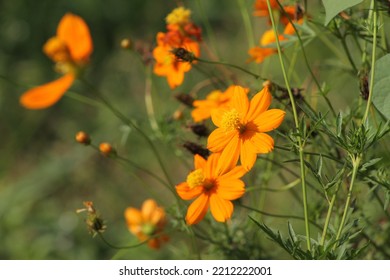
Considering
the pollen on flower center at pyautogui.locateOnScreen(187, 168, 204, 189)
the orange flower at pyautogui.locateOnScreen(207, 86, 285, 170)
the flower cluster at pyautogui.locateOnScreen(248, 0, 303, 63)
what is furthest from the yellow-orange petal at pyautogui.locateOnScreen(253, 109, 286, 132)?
the flower cluster at pyautogui.locateOnScreen(248, 0, 303, 63)

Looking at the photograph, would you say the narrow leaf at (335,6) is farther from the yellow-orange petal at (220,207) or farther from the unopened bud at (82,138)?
the unopened bud at (82,138)

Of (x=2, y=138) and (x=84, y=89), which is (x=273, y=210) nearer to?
(x=84, y=89)

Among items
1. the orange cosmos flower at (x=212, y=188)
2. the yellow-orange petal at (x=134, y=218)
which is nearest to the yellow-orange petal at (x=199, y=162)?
the orange cosmos flower at (x=212, y=188)

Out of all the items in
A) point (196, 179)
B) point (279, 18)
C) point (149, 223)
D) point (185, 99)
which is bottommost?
point (149, 223)

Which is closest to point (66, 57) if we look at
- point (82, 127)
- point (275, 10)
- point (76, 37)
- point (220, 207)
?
point (76, 37)

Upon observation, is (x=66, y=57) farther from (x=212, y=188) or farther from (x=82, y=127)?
(x=82, y=127)
